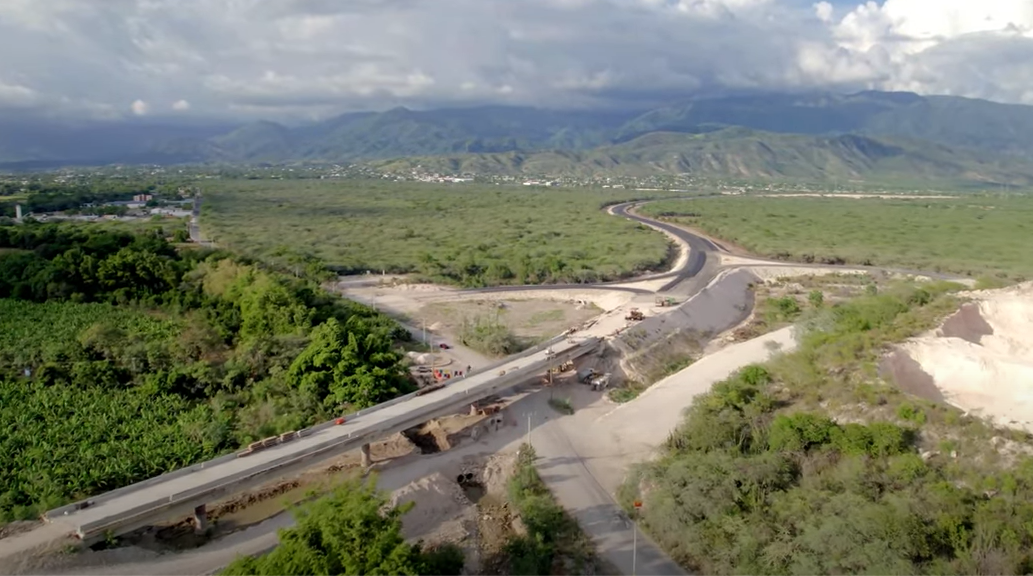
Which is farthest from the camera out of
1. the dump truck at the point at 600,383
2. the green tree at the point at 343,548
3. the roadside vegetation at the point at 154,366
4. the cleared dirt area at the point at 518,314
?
the cleared dirt area at the point at 518,314

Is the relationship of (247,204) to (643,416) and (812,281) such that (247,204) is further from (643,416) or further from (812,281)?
(643,416)

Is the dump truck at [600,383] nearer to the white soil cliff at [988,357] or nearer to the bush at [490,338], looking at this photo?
the bush at [490,338]

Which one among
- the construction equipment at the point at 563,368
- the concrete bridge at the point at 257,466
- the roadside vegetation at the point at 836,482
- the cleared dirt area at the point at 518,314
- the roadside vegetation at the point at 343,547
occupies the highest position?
the roadside vegetation at the point at 343,547

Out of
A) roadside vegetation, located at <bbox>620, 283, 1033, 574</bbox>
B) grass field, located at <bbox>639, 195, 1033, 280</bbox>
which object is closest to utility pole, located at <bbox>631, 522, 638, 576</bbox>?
roadside vegetation, located at <bbox>620, 283, 1033, 574</bbox>

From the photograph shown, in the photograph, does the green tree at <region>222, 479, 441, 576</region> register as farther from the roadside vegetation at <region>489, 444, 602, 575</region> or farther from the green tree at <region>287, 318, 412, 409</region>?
the green tree at <region>287, 318, 412, 409</region>

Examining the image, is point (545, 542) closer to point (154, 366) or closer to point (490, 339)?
point (490, 339)

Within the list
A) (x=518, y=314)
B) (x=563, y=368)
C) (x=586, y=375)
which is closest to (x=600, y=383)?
(x=586, y=375)

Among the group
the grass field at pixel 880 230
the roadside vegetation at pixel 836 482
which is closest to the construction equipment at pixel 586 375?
the roadside vegetation at pixel 836 482
